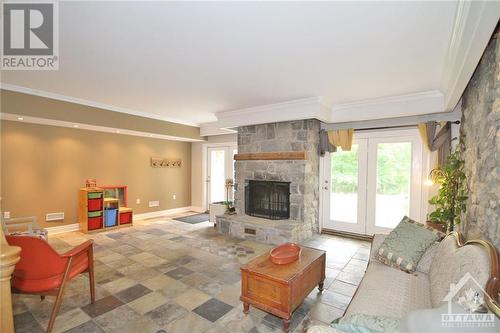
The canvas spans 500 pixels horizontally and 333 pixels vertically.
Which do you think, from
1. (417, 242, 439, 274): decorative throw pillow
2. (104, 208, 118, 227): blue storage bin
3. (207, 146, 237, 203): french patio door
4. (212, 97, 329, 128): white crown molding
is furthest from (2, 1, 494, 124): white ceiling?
(207, 146, 237, 203): french patio door

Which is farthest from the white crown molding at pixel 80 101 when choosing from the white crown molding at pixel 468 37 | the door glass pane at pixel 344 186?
the white crown molding at pixel 468 37

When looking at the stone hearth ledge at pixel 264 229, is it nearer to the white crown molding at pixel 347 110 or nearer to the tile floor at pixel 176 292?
the tile floor at pixel 176 292

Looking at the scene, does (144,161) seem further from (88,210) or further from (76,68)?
(76,68)

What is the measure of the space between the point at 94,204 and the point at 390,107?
230 inches

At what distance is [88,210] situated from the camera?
490 cm

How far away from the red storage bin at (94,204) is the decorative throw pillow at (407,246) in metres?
5.09

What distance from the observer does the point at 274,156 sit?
4816 millimetres

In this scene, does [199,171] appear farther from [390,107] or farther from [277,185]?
[390,107]

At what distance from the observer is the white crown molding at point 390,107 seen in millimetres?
3689

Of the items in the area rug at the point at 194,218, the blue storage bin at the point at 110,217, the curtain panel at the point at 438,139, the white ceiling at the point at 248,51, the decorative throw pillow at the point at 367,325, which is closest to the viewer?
the decorative throw pillow at the point at 367,325

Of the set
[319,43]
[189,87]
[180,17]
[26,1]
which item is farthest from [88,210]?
[319,43]

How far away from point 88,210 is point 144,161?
1799 mm

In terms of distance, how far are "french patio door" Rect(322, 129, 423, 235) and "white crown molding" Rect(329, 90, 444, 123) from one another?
446mm

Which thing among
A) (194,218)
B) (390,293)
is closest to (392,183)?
(390,293)
